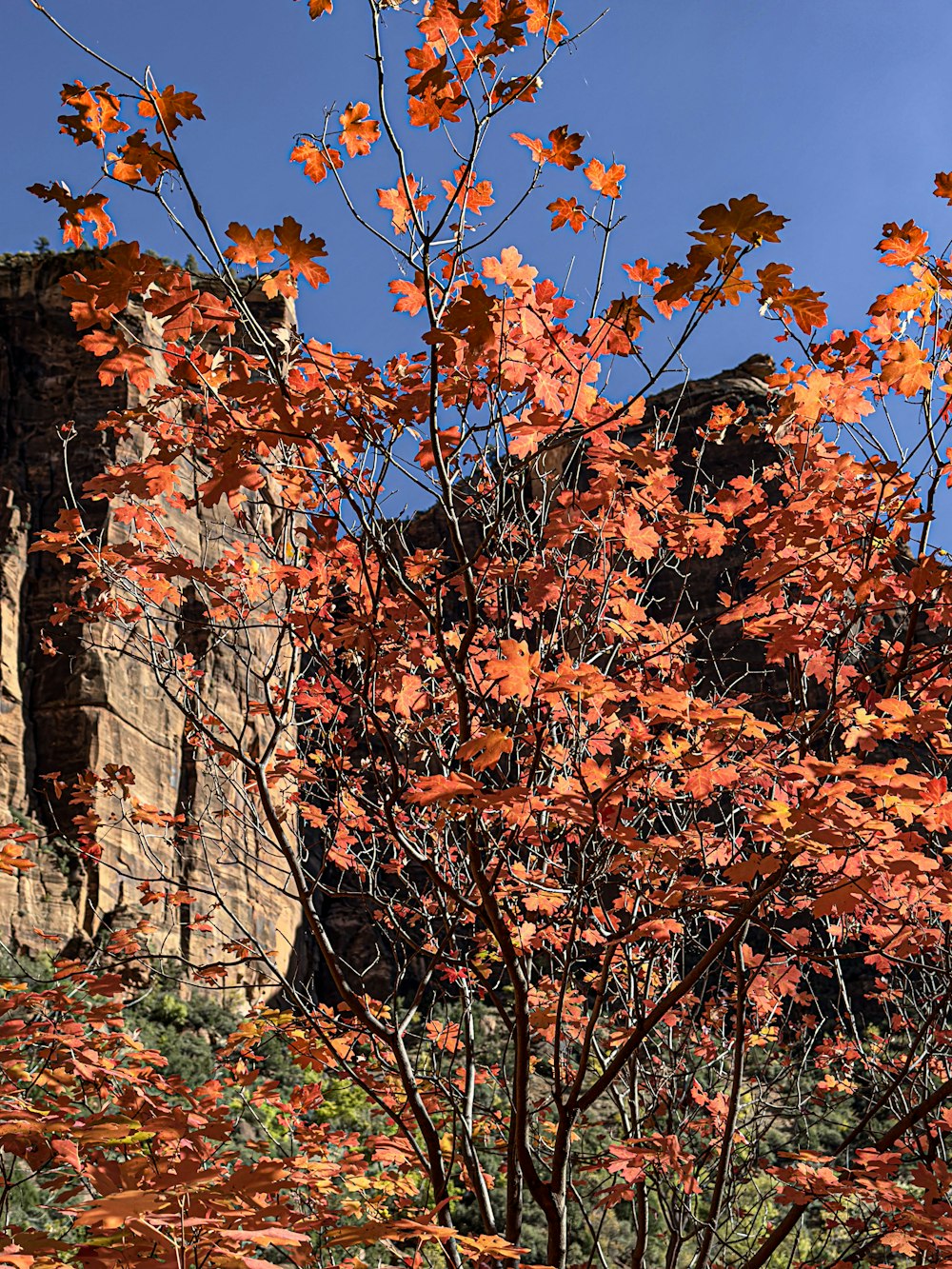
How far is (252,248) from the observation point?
2.55 meters

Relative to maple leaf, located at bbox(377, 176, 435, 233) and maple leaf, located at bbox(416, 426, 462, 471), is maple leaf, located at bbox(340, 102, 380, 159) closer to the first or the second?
maple leaf, located at bbox(377, 176, 435, 233)

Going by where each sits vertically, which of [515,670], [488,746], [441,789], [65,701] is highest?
[65,701]

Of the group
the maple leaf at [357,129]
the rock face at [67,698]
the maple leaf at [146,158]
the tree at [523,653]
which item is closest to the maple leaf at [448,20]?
the tree at [523,653]

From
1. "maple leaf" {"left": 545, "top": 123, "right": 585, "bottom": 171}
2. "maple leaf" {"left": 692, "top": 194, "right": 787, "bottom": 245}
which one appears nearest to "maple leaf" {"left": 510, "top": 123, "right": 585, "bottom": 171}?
"maple leaf" {"left": 545, "top": 123, "right": 585, "bottom": 171}

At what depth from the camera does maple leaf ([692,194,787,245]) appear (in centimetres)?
212

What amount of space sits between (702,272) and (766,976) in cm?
497

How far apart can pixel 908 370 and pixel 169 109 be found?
2.51m

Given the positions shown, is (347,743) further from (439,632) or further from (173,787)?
(173,787)

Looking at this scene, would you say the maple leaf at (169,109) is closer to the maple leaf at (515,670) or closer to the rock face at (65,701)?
the maple leaf at (515,670)

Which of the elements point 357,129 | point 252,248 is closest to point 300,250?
point 252,248

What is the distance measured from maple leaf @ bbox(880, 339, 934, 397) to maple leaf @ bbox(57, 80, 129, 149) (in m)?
2.63

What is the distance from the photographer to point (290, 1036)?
4531 millimetres

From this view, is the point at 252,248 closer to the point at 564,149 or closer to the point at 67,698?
the point at 564,149

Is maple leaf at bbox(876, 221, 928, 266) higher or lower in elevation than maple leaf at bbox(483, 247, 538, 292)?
higher
